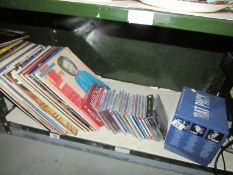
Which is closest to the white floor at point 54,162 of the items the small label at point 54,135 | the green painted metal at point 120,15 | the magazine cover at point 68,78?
the small label at point 54,135

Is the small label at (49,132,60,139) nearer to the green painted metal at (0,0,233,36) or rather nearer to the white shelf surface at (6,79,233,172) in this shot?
the white shelf surface at (6,79,233,172)

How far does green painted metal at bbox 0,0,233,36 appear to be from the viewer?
0.52m

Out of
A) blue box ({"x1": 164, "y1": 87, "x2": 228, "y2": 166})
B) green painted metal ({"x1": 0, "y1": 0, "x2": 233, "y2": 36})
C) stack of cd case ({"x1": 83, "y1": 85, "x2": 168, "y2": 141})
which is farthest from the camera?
stack of cd case ({"x1": 83, "y1": 85, "x2": 168, "y2": 141})

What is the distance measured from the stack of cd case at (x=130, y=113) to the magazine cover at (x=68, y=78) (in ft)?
0.13

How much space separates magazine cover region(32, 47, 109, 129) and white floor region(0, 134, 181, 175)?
16 centimetres

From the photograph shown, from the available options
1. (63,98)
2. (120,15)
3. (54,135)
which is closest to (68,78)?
(63,98)

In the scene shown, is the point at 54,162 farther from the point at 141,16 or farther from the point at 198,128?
the point at 141,16

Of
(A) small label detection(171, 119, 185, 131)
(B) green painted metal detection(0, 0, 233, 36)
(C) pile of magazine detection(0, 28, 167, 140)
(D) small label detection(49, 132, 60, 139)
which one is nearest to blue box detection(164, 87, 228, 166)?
(A) small label detection(171, 119, 185, 131)

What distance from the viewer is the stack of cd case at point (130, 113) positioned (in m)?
0.90

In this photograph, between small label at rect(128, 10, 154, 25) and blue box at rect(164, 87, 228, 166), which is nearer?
small label at rect(128, 10, 154, 25)

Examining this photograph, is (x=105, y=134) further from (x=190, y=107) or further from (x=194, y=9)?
(x=194, y=9)

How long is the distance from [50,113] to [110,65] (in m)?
0.50

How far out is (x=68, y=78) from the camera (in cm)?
96

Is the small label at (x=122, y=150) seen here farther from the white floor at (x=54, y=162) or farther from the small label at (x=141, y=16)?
the small label at (x=141, y=16)
